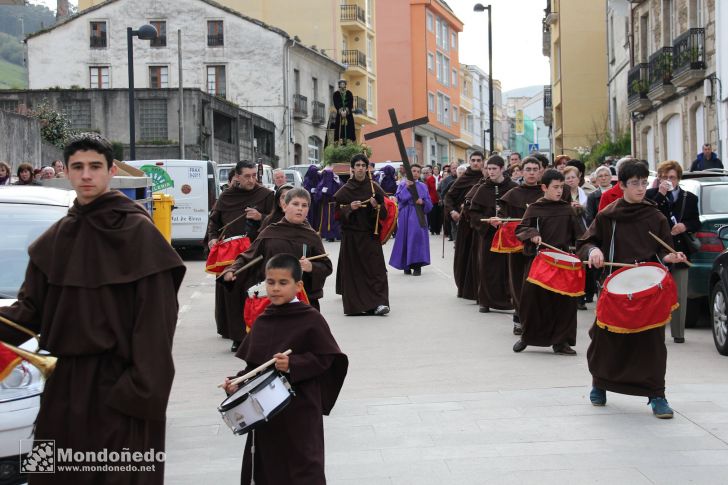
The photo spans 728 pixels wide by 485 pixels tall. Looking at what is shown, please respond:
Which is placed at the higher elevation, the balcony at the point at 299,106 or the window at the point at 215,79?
the window at the point at 215,79

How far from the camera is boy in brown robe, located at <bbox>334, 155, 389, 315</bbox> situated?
1477cm

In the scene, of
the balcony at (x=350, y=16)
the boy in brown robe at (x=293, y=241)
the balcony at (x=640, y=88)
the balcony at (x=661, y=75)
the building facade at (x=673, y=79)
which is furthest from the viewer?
the balcony at (x=350, y=16)

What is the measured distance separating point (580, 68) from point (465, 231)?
119ft

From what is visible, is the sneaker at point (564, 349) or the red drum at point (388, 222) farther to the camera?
the red drum at point (388, 222)

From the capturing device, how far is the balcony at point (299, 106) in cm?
5547

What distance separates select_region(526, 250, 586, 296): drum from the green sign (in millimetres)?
14202

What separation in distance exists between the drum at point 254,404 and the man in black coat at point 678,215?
7.28m

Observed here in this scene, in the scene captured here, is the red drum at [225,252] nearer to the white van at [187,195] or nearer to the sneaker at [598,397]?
the sneaker at [598,397]

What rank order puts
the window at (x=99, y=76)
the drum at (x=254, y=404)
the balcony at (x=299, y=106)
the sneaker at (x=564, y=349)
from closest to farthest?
the drum at (x=254, y=404) → the sneaker at (x=564, y=349) → the window at (x=99, y=76) → the balcony at (x=299, y=106)

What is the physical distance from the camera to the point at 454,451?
23.6 ft

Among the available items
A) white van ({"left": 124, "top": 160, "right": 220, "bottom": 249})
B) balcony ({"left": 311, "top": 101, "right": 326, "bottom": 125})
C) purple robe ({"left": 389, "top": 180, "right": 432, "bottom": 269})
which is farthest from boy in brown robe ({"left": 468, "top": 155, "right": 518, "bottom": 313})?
balcony ({"left": 311, "top": 101, "right": 326, "bottom": 125})

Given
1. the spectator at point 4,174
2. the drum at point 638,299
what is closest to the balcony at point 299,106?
the spectator at point 4,174

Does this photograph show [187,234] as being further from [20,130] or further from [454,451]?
[454,451]

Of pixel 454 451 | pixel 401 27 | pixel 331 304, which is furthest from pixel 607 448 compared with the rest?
pixel 401 27
